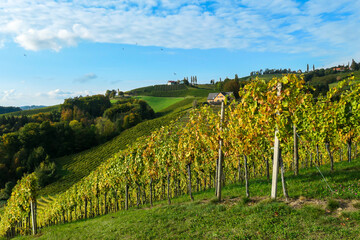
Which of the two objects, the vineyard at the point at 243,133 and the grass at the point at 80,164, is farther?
the grass at the point at 80,164

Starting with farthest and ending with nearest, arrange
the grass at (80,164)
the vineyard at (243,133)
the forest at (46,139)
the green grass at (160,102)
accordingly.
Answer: the green grass at (160,102) < the forest at (46,139) < the grass at (80,164) < the vineyard at (243,133)

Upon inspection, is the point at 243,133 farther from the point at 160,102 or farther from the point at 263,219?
the point at 160,102

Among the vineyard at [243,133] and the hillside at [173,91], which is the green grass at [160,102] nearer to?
the hillside at [173,91]

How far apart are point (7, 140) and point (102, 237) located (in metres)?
84.8

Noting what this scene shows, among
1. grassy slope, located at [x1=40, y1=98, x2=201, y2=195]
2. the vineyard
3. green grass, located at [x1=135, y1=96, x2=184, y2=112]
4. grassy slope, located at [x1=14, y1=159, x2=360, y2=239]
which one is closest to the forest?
grassy slope, located at [x1=40, y1=98, x2=201, y2=195]

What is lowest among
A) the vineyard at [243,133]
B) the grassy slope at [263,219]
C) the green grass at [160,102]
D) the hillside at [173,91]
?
the grassy slope at [263,219]

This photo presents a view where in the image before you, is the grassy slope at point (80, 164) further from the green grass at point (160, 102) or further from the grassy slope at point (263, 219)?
the green grass at point (160, 102)

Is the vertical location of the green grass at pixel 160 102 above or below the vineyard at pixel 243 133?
above

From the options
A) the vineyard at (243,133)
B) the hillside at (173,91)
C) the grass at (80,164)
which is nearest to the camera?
the vineyard at (243,133)

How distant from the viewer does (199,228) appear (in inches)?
313

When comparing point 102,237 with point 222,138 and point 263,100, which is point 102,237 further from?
point 263,100

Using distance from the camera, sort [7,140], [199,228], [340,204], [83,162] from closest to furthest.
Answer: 1. [340,204]
2. [199,228]
3. [83,162]
4. [7,140]

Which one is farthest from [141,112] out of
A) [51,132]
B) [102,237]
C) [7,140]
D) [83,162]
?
[102,237]

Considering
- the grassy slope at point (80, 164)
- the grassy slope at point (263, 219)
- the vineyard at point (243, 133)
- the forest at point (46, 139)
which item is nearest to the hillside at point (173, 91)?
the forest at point (46, 139)
